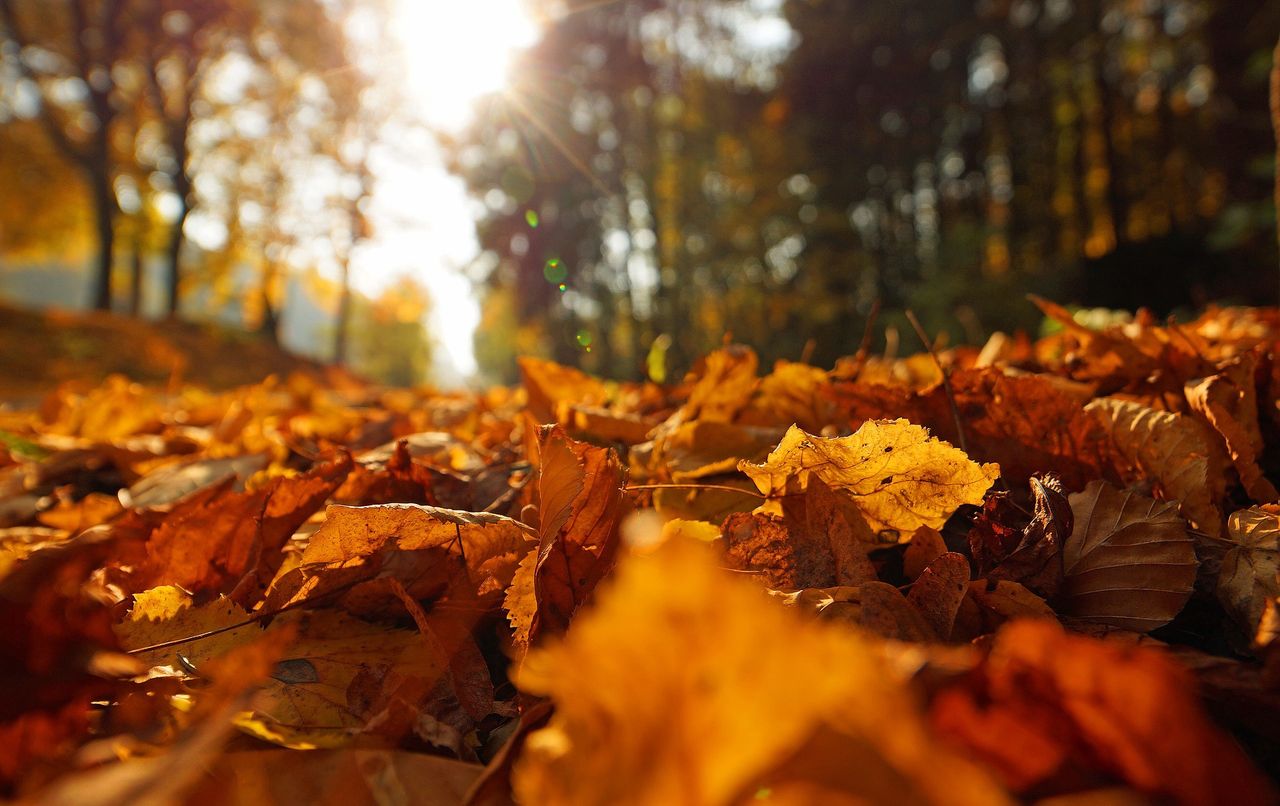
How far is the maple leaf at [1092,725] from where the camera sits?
27 cm

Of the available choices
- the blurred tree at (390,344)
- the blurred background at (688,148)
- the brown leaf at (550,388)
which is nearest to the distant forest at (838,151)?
the blurred background at (688,148)

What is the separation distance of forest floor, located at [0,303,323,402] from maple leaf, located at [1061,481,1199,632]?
8.82m

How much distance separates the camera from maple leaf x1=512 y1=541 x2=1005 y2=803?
24 cm

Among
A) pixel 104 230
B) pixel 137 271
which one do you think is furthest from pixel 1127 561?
pixel 137 271

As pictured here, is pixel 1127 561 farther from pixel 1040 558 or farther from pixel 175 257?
pixel 175 257

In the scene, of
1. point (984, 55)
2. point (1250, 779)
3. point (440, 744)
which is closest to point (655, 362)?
point (440, 744)

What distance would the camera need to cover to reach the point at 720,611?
0.80 ft

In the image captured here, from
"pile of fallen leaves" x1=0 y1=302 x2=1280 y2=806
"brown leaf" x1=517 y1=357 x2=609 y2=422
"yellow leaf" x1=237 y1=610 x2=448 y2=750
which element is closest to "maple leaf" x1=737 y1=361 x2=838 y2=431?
"pile of fallen leaves" x1=0 y1=302 x2=1280 y2=806

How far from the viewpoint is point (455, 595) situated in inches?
26.4

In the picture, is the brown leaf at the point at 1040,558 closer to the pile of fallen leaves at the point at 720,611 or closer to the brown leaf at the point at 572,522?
the pile of fallen leaves at the point at 720,611

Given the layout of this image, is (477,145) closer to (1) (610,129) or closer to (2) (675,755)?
(1) (610,129)

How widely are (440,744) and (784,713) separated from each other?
13.0 inches

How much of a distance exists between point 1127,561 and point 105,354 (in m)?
11.3

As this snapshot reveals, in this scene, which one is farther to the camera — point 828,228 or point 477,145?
point 477,145
